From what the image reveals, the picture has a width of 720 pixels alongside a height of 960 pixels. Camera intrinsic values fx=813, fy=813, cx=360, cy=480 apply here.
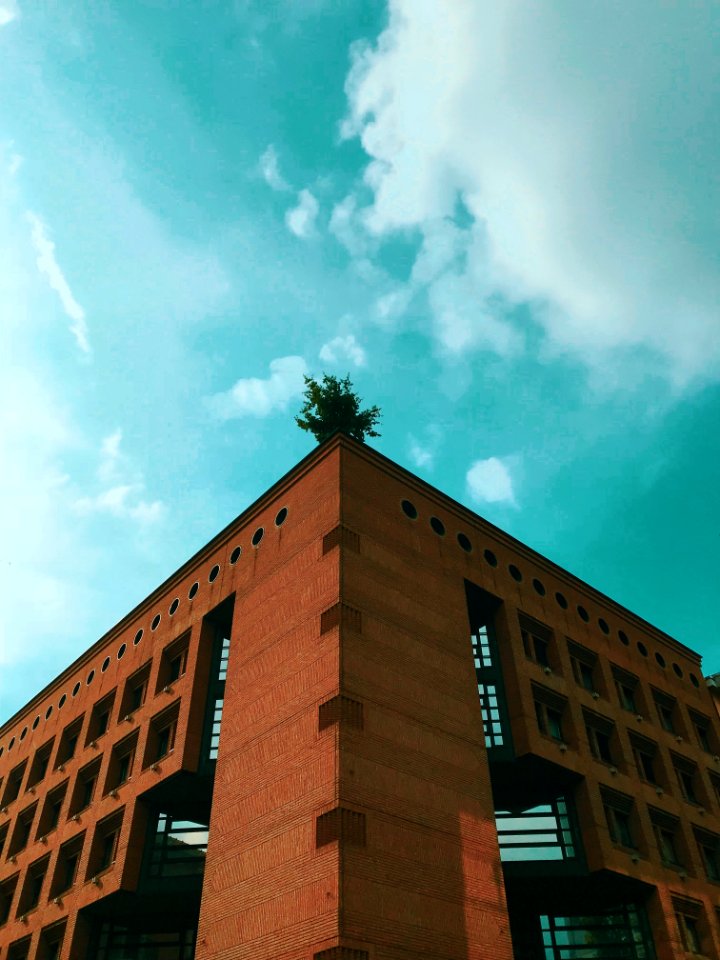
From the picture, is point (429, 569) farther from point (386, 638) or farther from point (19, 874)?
point (19, 874)

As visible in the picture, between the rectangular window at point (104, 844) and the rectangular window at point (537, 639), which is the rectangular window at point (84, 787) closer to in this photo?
the rectangular window at point (104, 844)

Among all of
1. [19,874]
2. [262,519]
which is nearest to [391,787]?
[262,519]

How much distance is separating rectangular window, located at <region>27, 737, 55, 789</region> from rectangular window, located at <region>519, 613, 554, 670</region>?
21900 millimetres

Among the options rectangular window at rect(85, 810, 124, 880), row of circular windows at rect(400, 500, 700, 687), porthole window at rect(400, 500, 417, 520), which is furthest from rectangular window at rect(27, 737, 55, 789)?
row of circular windows at rect(400, 500, 700, 687)

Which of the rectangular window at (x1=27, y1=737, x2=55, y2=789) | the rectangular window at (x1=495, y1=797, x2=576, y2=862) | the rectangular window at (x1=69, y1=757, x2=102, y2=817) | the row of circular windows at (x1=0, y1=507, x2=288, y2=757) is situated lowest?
the rectangular window at (x1=495, y1=797, x2=576, y2=862)

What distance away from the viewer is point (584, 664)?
3297 centimetres

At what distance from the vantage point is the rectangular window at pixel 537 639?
30.7m

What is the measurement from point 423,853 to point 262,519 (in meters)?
13.6

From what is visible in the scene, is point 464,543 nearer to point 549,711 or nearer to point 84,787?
point 549,711

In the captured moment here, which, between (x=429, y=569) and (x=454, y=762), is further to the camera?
(x=429, y=569)

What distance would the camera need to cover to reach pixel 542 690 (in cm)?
2927

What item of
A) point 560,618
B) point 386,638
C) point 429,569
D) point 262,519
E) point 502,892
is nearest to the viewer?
point 502,892

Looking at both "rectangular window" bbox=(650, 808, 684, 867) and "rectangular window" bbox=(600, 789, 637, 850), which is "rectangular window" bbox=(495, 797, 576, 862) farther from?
"rectangular window" bbox=(650, 808, 684, 867)

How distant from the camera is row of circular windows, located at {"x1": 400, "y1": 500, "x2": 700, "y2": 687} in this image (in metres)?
29.6
